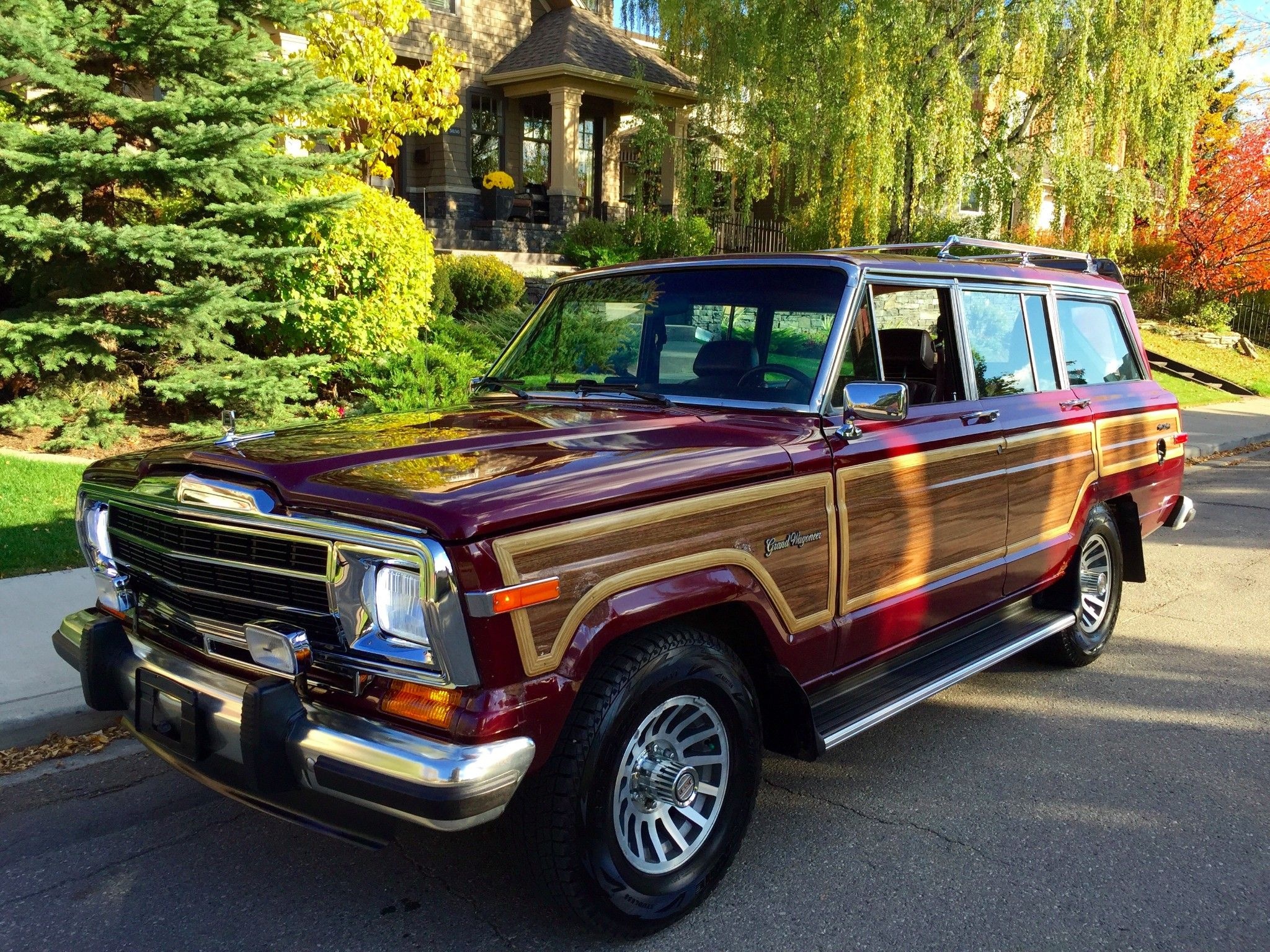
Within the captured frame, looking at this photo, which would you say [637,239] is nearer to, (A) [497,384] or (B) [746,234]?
(B) [746,234]

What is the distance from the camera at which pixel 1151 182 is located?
19125mm

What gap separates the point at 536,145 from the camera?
23.9m

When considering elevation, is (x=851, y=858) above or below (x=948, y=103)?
below

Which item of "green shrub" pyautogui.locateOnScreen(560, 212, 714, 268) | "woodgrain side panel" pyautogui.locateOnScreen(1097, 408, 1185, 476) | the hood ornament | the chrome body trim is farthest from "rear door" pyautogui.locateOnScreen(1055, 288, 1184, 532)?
"green shrub" pyautogui.locateOnScreen(560, 212, 714, 268)

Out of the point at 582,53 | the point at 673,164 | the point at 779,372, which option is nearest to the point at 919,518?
the point at 779,372

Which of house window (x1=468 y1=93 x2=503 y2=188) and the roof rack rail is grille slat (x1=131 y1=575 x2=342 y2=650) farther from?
house window (x1=468 y1=93 x2=503 y2=188)

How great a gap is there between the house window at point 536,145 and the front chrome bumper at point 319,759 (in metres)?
21.5

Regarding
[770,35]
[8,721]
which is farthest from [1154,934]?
[770,35]

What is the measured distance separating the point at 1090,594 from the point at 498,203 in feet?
62.9

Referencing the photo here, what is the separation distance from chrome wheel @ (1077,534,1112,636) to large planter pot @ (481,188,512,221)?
18667 mm

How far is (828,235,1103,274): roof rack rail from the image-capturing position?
190 inches

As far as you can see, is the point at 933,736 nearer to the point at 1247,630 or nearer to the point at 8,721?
the point at 1247,630

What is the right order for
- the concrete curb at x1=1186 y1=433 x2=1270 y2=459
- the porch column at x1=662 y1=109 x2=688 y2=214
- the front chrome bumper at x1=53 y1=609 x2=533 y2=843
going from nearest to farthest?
1. the front chrome bumper at x1=53 y1=609 x2=533 y2=843
2. the concrete curb at x1=1186 y1=433 x2=1270 y2=459
3. the porch column at x1=662 y1=109 x2=688 y2=214

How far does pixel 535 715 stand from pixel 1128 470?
164 inches
